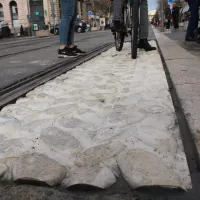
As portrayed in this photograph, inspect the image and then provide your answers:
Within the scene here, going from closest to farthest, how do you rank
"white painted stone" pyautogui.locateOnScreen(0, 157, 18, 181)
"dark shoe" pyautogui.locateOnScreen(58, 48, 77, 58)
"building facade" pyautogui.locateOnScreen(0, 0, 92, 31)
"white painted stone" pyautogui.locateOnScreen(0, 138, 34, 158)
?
"white painted stone" pyautogui.locateOnScreen(0, 157, 18, 181)
"white painted stone" pyautogui.locateOnScreen(0, 138, 34, 158)
"dark shoe" pyautogui.locateOnScreen(58, 48, 77, 58)
"building facade" pyautogui.locateOnScreen(0, 0, 92, 31)

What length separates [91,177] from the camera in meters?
1.11

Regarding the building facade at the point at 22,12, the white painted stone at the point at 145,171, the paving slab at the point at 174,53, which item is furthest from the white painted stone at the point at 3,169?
the building facade at the point at 22,12

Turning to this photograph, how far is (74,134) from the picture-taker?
154 centimetres

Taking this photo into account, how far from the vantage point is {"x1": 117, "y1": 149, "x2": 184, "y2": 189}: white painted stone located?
1040mm

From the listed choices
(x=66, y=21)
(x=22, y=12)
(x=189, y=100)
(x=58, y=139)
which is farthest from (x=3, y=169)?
(x=22, y=12)

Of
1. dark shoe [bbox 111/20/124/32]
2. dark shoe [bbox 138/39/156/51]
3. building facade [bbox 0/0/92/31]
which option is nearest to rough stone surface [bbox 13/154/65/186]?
dark shoe [bbox 111/20/124/32]

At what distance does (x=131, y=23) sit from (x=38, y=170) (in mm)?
3846

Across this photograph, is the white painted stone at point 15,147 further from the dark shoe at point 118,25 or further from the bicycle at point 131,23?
the dark shoe at point 118,25

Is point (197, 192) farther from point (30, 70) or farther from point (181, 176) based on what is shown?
point (30, 70)

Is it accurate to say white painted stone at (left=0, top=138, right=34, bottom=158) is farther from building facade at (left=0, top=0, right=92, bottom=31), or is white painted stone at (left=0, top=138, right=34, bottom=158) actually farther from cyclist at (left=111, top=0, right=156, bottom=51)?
building facade at (left=0, top=0, right=92, bottom=31)

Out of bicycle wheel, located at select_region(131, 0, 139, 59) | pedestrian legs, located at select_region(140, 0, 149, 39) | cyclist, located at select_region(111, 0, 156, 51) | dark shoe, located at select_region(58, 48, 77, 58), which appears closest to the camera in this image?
bicycle wheel, located at select_region(131, 0, 139, 59)

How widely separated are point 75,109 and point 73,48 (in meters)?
3.34

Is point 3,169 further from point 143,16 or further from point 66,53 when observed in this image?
point 143,16

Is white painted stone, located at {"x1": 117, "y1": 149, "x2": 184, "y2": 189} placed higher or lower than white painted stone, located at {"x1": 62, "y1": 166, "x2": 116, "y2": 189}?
higher
